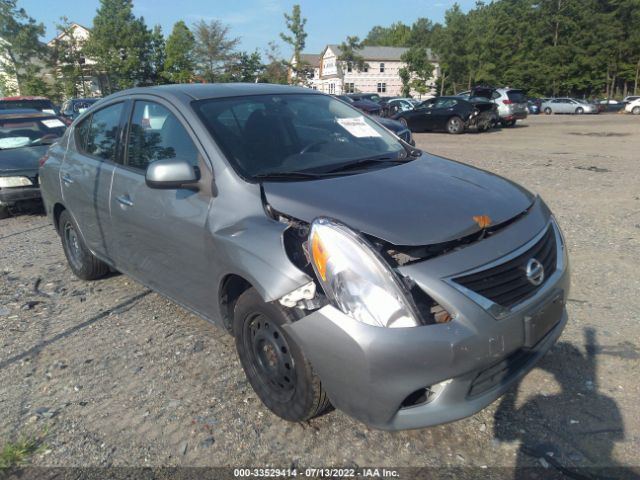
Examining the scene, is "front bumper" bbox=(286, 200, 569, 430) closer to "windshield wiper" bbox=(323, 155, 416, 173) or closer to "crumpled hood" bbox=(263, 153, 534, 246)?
Answer: "crumpled hood" bbox=(263, 153, 534, 246)

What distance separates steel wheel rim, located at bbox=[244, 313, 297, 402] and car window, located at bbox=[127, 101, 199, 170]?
104 cm

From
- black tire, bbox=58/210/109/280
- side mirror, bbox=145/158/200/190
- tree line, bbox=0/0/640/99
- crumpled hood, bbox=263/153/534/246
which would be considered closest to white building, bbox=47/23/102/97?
tree line, bbox=0/0/640/99

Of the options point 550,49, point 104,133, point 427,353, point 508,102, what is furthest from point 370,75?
point 427,353

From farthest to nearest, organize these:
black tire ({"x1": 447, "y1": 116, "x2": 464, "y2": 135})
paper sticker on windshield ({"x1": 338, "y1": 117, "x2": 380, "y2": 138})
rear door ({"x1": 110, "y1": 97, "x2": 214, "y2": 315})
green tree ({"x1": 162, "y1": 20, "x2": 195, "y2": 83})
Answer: green tree ({"x1": 162, "y1": 20, "x2": 195, "y2": 83}), black tire ({"x1": 447, "y1": 116, "x2": 464, "y2": 135}), paper sticker on windshield ({"x1": 338, "y1": 117, "x2": 380, "y2": 138}), rear door ({"x1": 110, "y1": 97, "x2": 214, "y2": 315})

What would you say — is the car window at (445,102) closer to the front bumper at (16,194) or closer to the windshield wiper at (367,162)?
the front bumper at (16,194)

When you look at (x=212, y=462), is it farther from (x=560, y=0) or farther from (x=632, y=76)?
(x=560, y=0)

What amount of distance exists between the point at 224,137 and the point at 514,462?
2.28 meters

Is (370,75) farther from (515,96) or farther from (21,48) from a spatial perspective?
(515,96)

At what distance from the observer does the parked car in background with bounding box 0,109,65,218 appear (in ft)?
23.5

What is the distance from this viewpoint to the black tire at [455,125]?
19419 mm

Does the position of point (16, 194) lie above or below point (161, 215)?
below

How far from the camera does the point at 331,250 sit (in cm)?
218

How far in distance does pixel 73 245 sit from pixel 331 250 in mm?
3566

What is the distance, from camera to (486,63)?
58.2 m
